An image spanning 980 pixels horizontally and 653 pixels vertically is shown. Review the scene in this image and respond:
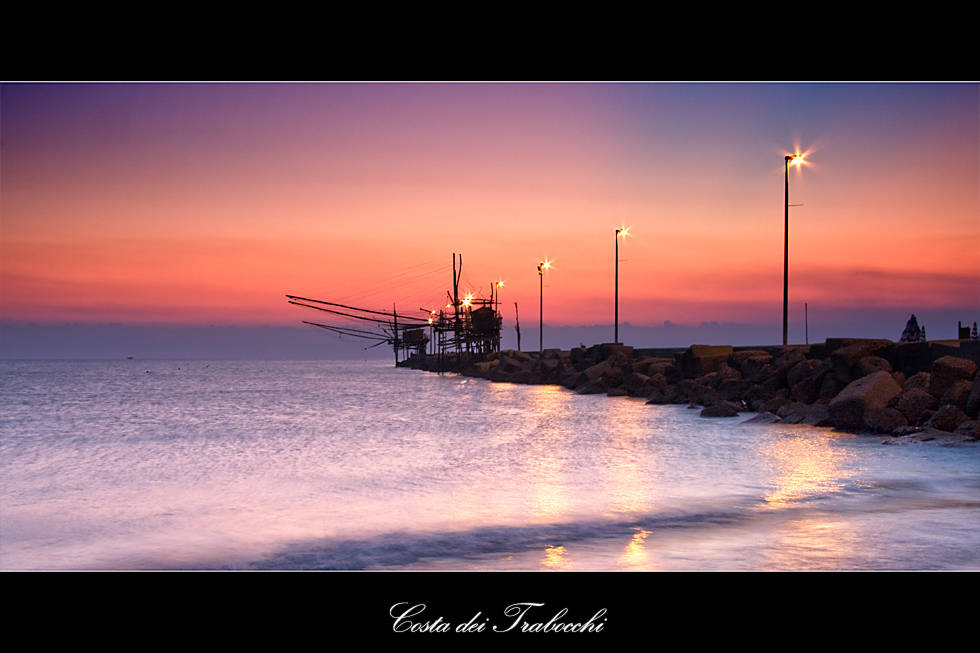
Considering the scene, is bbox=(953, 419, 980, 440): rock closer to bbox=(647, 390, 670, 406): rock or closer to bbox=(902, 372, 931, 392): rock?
bbox=(902, 372, 931, 392): rock

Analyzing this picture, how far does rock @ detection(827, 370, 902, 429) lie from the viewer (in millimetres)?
13809

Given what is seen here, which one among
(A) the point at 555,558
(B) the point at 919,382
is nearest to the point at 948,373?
(B) the point at 919,382

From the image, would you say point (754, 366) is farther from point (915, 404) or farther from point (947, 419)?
point (947, 419)

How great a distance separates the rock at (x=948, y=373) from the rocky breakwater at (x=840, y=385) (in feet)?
0.05

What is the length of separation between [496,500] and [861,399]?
341 inches

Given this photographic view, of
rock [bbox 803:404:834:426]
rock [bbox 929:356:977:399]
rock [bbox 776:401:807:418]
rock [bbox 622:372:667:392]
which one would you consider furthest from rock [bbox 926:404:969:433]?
rock [bbox 622:372:667:392]

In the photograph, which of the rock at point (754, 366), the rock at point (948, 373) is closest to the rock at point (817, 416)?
the rock at point (948, 373)

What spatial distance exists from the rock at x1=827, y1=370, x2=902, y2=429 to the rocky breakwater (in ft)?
0.06

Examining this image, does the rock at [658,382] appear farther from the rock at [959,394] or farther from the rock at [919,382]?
the rock at [959,394]

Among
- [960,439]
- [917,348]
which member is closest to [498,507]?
[960,439]

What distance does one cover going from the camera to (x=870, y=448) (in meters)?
12.2

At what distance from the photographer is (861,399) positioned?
13766 mm
